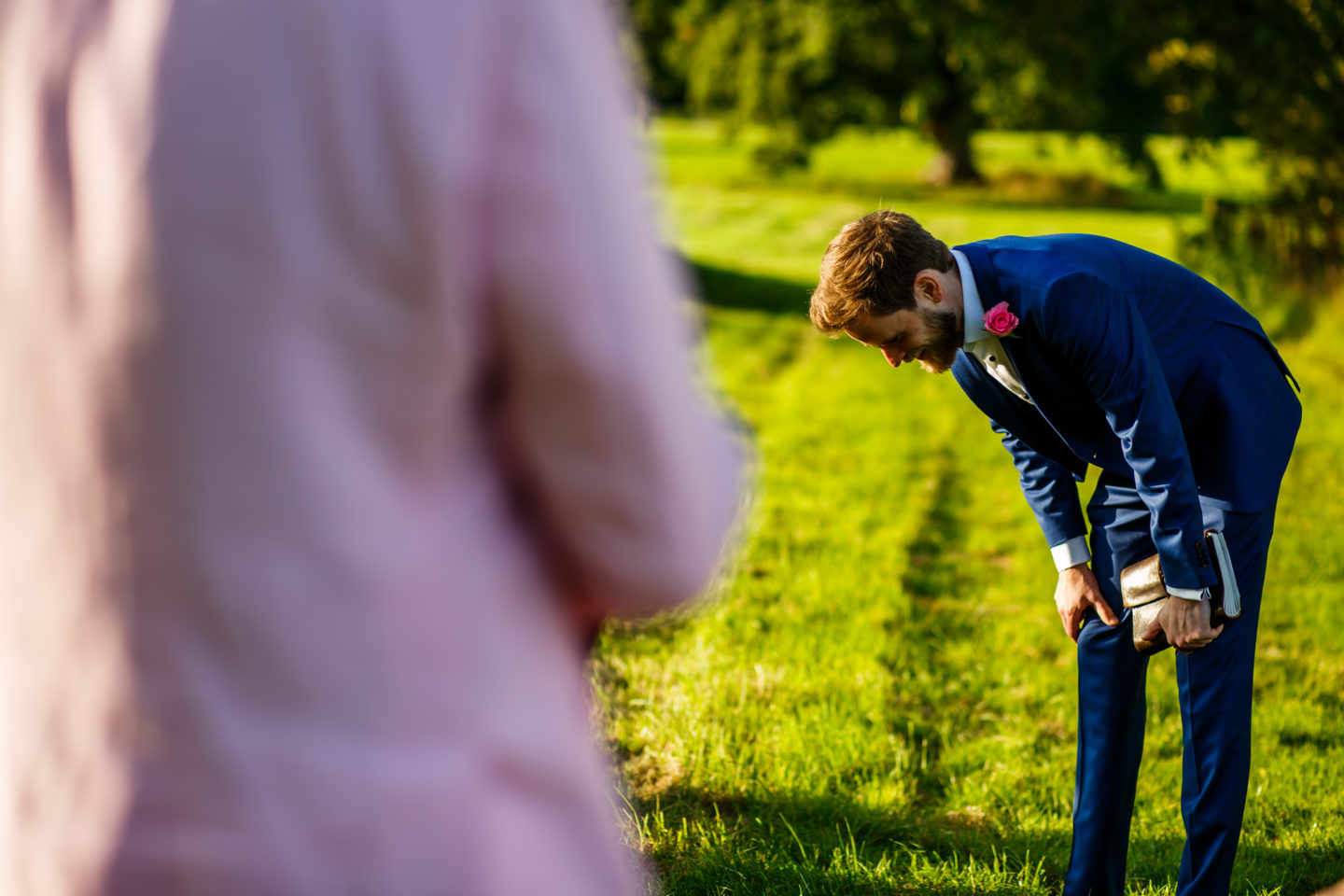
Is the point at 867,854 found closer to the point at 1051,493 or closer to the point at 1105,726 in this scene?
the point at 1105,726

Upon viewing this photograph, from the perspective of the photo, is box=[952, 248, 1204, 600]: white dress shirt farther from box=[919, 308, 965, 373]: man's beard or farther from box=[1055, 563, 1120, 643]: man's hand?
box=[1055, 563, 1120, 643]: man's hand

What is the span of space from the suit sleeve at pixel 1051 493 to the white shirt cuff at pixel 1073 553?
1cm

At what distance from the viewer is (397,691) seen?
1090 mm

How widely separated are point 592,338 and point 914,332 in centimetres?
210

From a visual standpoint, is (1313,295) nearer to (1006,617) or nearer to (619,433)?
(1006,617)

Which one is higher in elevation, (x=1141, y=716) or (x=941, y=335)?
(x=941, y=335)

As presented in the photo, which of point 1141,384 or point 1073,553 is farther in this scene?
point 1073,553

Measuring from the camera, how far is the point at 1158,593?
309 centimetres

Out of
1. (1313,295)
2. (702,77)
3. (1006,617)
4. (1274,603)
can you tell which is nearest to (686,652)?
(1006,617)

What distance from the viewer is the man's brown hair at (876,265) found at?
9.63ft

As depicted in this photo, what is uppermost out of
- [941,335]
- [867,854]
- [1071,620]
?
[941,335]

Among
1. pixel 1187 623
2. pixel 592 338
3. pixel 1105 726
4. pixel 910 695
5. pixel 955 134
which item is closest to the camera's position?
pixel 592 338

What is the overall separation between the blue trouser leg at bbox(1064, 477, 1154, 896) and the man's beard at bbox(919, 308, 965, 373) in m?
0.64

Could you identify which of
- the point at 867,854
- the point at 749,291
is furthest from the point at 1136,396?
the point at 749,291
